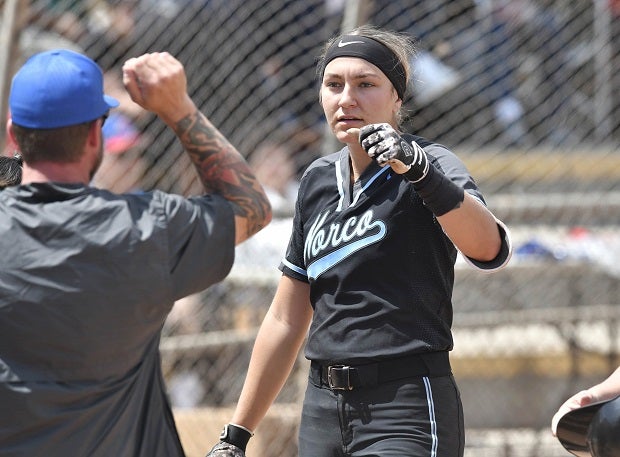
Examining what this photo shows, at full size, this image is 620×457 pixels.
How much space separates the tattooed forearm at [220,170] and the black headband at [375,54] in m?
0.66

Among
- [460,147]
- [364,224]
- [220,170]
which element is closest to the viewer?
[220,170]

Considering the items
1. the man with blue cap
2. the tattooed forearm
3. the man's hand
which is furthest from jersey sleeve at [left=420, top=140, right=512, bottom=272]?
the man's hand

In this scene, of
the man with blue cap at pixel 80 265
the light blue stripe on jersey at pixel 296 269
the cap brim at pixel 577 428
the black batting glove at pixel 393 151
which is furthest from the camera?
the light blue stripe on jersey at pixel 296 269

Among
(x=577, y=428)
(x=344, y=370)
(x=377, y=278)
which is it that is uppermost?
(x=377, y=278)

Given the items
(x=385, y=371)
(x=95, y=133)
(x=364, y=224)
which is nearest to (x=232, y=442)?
(x=385, y=371)

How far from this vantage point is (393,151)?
2750 millimetres

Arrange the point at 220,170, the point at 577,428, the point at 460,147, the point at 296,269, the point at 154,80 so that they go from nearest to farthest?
the point at 154,80 < the point at 220,170 < the point at 577,428 < the point at 296,269 < the point at 460,147

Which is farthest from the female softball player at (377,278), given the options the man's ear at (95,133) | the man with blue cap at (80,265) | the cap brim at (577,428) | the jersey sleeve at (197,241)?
the man's ear at (95,133)

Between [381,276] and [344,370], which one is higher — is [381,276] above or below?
above

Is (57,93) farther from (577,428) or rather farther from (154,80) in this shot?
(577,428)

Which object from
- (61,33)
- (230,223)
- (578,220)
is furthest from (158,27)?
(230,223)

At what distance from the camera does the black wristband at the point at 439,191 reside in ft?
9.21

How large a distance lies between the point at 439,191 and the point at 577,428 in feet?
2.66

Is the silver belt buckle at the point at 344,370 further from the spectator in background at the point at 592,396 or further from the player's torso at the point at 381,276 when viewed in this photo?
the spectator in background at the point at 592,396
